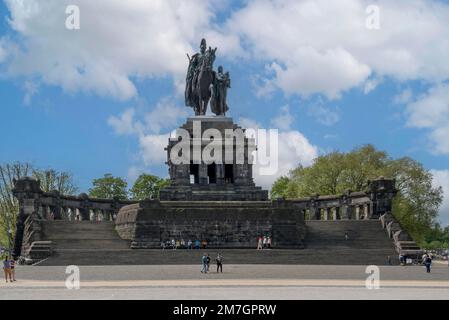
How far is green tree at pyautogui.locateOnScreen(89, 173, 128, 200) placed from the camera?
10344cm

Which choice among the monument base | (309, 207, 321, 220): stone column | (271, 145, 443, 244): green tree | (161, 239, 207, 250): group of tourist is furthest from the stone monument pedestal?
(271, 145, 443, 244): green tree

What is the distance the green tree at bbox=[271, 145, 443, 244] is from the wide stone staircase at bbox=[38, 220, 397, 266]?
18.2m

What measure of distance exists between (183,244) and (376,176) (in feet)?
100

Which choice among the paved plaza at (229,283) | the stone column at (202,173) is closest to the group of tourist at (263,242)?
the paved plaza at (229,283)

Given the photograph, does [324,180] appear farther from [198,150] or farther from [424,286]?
[424,286]

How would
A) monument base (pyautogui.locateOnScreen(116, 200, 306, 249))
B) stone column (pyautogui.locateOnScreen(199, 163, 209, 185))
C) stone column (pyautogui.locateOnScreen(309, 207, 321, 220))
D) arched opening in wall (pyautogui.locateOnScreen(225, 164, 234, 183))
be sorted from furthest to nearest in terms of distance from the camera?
stone column (pyautogui.locateOnScreen(309, 207, 321, 220))
arched opening in wall (pyautogui.locateOnScreen(225, 164, 234, 183))
stone column (pyautogui.locateOnScreen(199, 163, 209, 185))
monument base (pyautogui.locateOnScreen(116, 200, 306, 249))

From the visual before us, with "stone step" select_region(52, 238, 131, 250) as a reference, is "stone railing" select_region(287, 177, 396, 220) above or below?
above

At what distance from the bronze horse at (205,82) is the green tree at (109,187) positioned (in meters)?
43.9

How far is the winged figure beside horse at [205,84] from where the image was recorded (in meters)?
61.7

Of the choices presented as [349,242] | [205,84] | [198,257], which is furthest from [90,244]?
[205,84]

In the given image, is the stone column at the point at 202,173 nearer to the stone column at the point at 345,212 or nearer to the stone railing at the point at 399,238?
the stone column at the point at 345,212

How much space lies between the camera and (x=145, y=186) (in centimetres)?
10738

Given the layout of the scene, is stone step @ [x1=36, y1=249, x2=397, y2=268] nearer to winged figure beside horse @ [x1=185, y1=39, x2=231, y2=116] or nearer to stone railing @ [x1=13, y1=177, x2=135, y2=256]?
stone railing @ [x1=13, y1=177, x2=135, y2=256]
